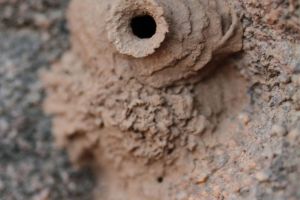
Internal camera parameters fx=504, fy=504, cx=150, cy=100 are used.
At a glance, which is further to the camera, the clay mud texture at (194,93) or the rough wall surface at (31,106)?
Answer: the rough wall surface at (31,106)

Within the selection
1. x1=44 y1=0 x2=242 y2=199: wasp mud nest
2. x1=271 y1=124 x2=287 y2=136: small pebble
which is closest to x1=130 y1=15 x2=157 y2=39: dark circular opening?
x1=44 y1=0 x2=242 y2=199: wasp mud nest

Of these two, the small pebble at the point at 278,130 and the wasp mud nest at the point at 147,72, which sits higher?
the wasp mud nest at the point at 147,72

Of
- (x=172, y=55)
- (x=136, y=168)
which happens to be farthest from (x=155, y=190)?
(x=172, y=55)

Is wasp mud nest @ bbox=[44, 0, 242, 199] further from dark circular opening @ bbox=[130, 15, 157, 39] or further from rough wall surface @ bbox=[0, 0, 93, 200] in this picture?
rough wall surface @ bbox=[0, 0, 93, 200]

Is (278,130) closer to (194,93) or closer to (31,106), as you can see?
(194,93)

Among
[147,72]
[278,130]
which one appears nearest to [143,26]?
[147,72]

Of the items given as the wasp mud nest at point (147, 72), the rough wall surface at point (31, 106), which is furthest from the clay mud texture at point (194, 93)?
the rough wall surface at point (31, 106)

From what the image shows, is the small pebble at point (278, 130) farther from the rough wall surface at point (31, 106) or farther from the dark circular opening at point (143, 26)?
the rough wall surface at point (31, 106)
